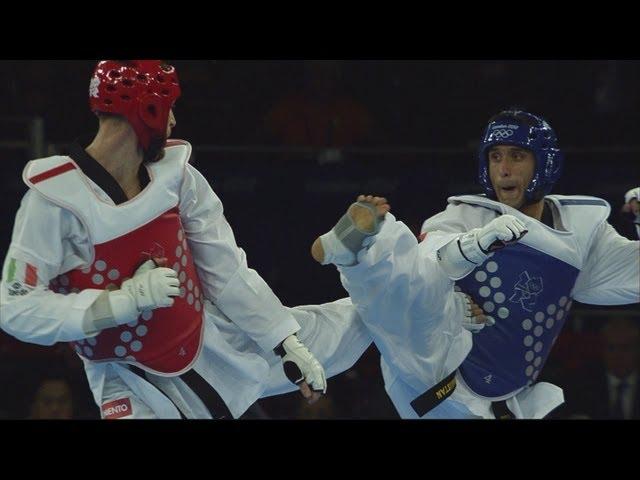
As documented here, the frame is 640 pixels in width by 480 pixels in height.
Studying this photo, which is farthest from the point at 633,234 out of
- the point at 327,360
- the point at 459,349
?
the point at 327,360

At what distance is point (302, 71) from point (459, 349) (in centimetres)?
193

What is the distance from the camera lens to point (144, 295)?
15.9ft

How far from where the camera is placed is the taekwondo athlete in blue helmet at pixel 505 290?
5.72 metres

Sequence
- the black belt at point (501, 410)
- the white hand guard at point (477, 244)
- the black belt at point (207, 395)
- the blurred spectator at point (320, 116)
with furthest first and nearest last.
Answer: the blurred spectator at point (320, 116) → the black belt at point (501, 410) → the white hand guard at point (477, 244) → the black belt at point (207, 395)

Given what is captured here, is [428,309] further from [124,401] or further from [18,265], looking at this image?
[18,265]

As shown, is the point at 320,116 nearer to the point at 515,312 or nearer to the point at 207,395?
the point at 515,312

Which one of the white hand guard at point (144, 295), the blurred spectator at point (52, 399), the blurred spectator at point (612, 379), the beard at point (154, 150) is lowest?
the blurred spectator at point (52, 399)

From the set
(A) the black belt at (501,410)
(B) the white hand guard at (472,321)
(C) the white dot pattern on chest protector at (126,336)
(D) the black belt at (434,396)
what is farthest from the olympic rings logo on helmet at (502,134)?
(C) the white dot pattern on chest protector at (126,336)

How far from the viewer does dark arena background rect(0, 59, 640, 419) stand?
6277 mm

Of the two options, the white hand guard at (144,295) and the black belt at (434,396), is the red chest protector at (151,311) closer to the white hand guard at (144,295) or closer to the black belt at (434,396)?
the white hand guard at (144,295)

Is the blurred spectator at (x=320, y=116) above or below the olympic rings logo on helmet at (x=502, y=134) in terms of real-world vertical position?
below

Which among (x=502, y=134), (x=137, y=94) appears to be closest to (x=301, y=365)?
(x=137, y=94)

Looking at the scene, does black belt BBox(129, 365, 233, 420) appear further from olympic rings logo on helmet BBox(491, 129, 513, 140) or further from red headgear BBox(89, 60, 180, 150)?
olympic rings logo on helmet BBox(491, 129, 513, 140)

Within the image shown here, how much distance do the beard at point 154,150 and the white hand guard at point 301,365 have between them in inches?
38.8
